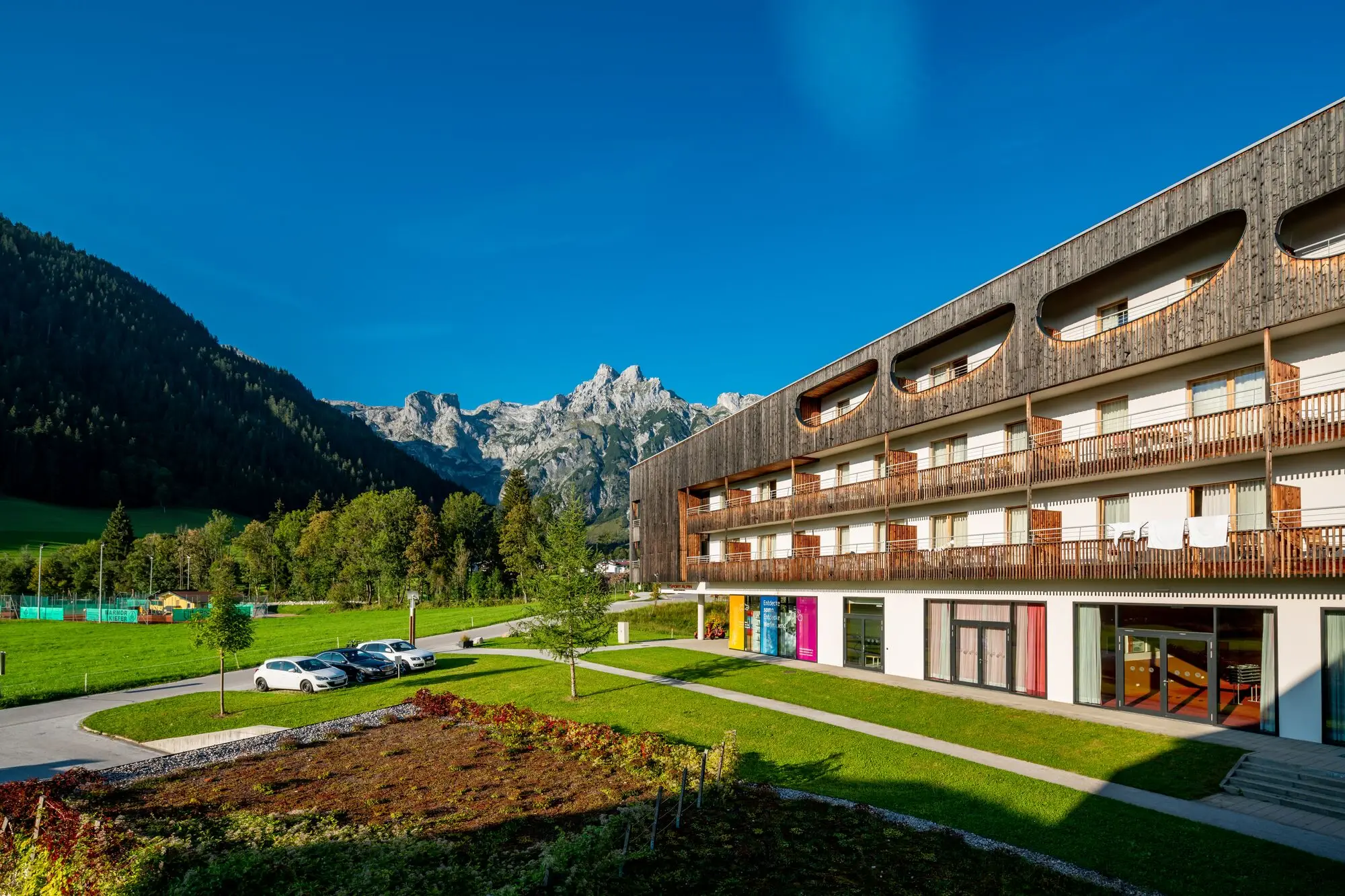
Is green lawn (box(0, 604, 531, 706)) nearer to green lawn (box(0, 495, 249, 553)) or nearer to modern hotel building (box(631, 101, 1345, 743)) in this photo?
modern hotel building (box(631, 101, 1345, 743))

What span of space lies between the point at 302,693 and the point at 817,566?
22796 millimetres

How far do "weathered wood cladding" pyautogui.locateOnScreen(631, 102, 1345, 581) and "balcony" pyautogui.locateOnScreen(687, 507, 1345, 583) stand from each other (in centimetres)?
496

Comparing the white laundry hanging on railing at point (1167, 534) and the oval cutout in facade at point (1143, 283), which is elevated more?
the oval cutout in facade at point (1143, 283)

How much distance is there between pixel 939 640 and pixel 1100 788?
13.8 m

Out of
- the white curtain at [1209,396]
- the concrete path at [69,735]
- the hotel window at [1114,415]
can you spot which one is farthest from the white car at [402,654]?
the white curtain at [1209,396]

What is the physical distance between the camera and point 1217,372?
2166 cm

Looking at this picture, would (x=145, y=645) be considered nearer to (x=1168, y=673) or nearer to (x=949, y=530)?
(x=949, y=530)

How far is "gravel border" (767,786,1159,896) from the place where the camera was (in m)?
11.3

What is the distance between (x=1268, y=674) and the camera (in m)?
19.5

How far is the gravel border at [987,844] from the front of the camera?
37.1 ft

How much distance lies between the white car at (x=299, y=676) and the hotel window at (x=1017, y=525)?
2734 centimetres

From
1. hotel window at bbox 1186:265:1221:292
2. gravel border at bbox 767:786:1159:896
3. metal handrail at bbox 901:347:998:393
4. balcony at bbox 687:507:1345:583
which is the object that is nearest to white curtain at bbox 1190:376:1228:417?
hotel window at bbox 1186:265:1221:292

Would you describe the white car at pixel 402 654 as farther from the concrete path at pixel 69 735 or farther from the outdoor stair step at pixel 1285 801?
the outdoor stair step at pixel 1285 801

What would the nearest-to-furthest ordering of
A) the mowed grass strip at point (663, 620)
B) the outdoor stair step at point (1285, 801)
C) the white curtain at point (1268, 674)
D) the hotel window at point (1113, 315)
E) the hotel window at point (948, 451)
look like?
the outdoor stair step at point (1285, 801)
the white curtain at point (1268, 674)
the hotel window at point (1113, 315)
the hotel window at point (948, 451)
the mowed grass strip at point (663, 620)
